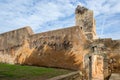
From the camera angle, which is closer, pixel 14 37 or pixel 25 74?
pixel 25 74

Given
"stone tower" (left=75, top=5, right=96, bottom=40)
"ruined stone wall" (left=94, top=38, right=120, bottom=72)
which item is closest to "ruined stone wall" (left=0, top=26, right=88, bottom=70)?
"ruined stone wall" (left=94, top=38, right=120, bottom=72)

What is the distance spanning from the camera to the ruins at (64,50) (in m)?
8.69

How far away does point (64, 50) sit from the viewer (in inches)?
395

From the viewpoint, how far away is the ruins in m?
8.69

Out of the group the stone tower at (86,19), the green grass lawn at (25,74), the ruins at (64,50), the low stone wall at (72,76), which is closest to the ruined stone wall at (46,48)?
the ruins at (64,50)

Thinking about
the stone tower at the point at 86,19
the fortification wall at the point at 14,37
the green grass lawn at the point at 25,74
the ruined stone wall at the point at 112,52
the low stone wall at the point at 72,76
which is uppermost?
the stone tower at the point at 86,19

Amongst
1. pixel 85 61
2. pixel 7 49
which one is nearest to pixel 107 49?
pixel 85 61

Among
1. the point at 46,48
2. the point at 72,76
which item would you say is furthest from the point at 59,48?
the point at 72,76

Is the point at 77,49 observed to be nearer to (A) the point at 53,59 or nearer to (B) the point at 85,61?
(B) the point at 85,61

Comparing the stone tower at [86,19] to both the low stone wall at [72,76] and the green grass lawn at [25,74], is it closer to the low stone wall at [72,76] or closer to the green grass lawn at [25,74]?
the low stone wall at [72,76]

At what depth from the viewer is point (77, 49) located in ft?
31.3

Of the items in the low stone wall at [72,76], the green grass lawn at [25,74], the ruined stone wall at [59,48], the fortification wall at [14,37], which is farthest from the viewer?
the fortification wall at [14,37]

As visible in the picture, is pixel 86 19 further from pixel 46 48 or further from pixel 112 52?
pixel 112 52

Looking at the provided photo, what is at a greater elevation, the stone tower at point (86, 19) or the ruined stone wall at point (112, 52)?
the stone tower at point (86, 19)
